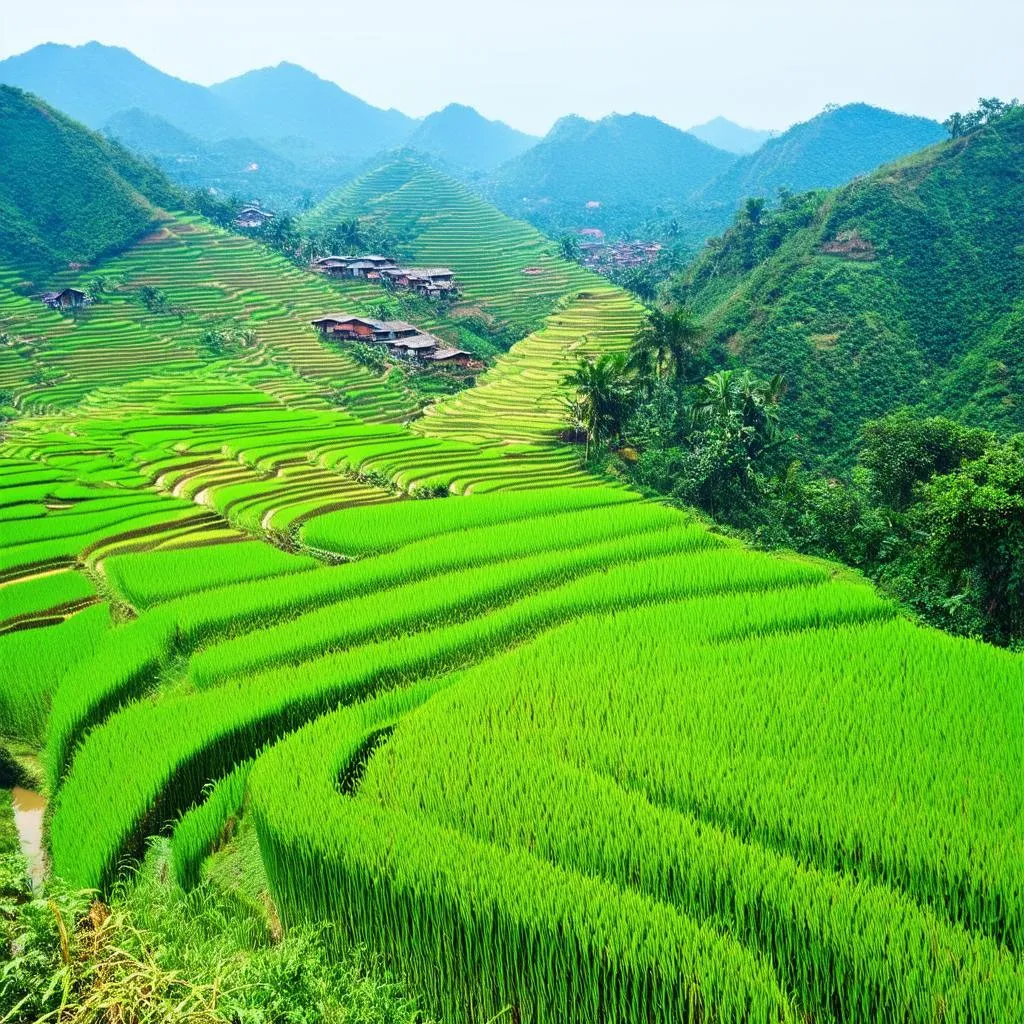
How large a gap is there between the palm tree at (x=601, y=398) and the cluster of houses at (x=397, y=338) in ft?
59.7

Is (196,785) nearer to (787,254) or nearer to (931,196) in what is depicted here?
(787,254)

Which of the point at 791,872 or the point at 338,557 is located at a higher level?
the point at 791,872

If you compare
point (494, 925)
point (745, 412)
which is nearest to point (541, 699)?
point (494, 925)

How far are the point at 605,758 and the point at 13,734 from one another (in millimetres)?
8357

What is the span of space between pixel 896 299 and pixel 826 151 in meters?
127

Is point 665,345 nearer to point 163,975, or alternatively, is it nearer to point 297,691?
point 297,691

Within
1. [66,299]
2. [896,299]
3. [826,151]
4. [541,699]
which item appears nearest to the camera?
[541,699]

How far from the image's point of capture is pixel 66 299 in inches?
1896

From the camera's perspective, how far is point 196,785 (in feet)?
27.6

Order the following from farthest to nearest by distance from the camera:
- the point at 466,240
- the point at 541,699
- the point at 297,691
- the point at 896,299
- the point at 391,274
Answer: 1. the point at 466,240
2. the point at 391,274
3. the point at 896,299
4. the point at 297,691
5. the point at 541,699

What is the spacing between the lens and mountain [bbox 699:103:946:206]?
13525cm

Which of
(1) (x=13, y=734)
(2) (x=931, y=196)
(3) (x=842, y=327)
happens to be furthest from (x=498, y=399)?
(1) (x=13, y=734)

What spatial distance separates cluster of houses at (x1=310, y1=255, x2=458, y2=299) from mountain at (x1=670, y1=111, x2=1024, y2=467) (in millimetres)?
22334

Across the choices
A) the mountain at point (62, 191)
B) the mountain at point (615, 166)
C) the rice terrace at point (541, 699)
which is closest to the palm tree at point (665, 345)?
the rice terrace at point (541, 699)
